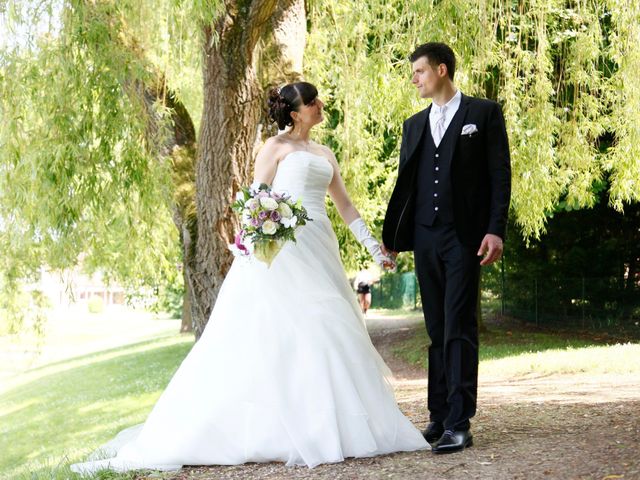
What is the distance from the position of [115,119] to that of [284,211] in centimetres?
243

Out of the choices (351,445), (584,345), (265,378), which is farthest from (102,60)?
(584,345)

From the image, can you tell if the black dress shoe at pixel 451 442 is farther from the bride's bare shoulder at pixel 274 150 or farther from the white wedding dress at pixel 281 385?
the bride's bare shoulder at pixel 274 150

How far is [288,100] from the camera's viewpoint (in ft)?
15.1

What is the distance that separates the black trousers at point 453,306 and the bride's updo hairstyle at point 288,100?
109 cm

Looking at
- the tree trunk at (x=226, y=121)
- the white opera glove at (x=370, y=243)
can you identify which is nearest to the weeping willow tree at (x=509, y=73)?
the tree trunk at (x=226, y=121)

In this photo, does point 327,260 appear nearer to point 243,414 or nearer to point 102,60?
point 243,414

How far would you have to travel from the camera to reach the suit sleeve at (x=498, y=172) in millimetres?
3887

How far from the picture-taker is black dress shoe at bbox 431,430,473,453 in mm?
3869

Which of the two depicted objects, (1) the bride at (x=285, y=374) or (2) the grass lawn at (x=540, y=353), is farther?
(2) the grass lawn at (x=540, y=353)

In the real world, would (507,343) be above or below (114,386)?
above

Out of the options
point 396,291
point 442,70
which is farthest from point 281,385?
point 396,291

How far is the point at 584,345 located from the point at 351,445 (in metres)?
9.97

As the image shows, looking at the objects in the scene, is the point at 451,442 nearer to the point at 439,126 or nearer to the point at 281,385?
the point at 281,385

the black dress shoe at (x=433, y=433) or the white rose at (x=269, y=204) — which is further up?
the white rose at (x=269, y=204)
